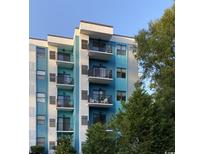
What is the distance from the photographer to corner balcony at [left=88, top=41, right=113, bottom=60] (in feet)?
33.2

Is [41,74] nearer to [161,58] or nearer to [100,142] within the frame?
[161,58]

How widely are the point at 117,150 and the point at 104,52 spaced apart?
530cm

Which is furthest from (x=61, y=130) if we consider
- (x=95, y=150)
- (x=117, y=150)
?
(x=117, y=150)

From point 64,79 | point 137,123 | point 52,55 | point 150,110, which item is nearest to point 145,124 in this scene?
point 137,123

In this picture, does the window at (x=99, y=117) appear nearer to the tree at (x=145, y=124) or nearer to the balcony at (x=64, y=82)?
the balcony at (x=64, y=82)

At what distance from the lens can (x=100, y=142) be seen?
577cm

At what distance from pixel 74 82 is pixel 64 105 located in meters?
0.83

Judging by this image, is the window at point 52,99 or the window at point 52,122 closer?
the window at point 52,122

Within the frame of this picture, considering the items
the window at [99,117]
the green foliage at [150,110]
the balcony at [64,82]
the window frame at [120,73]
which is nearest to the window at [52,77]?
the balcony at [64,82]

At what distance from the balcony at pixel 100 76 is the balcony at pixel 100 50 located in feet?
1.45

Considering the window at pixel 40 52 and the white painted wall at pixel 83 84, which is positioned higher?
the window at pixel 40 52

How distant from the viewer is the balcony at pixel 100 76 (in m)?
10.1
